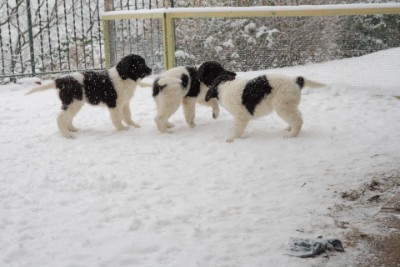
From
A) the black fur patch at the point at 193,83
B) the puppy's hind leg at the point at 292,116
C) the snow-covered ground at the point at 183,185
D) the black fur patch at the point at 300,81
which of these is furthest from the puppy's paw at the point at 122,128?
the black fur patch at the point at 300,81

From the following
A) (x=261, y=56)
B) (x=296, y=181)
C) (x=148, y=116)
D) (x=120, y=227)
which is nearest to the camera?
(x=120, y=227)

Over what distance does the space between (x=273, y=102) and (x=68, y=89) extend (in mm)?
2654

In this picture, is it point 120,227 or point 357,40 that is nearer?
point 120,227

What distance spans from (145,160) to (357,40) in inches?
200

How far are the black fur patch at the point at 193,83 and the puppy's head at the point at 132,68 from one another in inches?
25.0

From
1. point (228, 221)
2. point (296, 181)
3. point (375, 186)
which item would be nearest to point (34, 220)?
point (228, 221)

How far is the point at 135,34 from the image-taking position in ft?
31.6

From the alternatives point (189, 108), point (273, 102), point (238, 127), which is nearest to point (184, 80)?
point (189, 108)

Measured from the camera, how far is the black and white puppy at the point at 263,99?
5441 mm

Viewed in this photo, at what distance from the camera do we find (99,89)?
239 inches

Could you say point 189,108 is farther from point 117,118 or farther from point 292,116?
point 292,116

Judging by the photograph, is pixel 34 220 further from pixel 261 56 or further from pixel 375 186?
pixel 261 56

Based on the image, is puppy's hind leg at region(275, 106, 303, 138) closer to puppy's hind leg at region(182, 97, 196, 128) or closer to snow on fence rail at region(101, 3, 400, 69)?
puppy's hind leg at region(182, 97, 196, 128)

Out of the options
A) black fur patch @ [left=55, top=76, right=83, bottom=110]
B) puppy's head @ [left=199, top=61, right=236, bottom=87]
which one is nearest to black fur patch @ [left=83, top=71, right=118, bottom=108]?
black fur patch @ [left=55, top=76, right=83, bottom=110]
